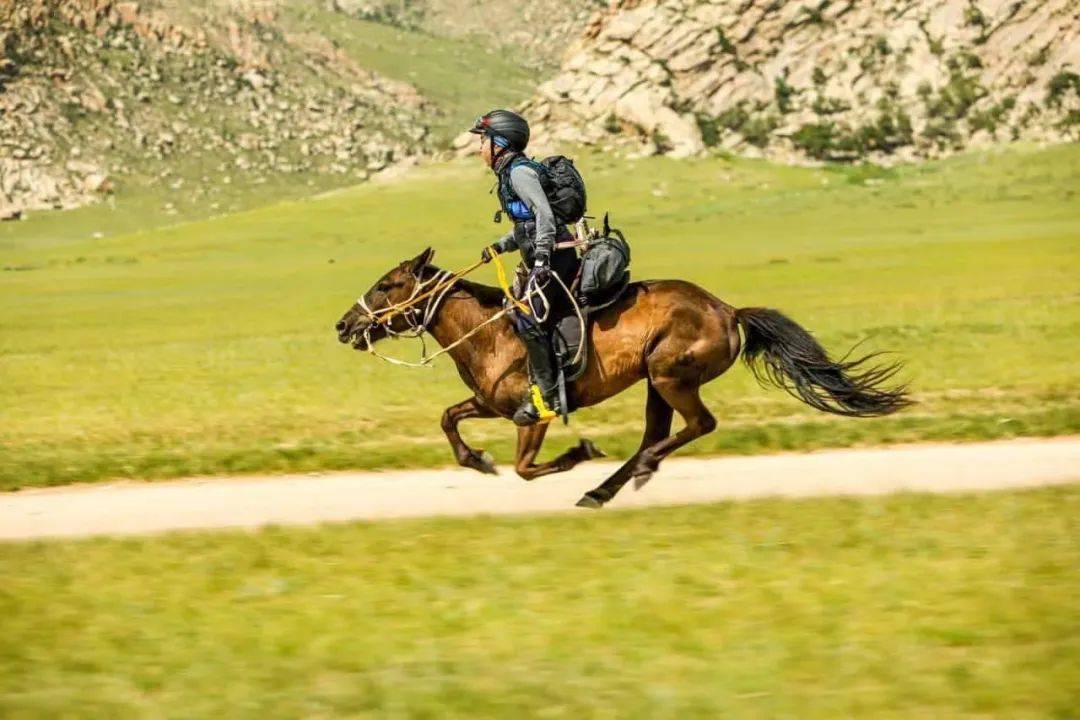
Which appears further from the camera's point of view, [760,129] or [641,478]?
[760,129]

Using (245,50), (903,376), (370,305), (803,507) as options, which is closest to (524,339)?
(370,305)

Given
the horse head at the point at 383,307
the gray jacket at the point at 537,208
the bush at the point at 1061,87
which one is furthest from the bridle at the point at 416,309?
the bush at the point at 1061,87

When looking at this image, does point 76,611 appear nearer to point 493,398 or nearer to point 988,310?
point 493,398

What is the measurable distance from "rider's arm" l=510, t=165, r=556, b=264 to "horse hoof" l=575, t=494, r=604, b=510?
210 cm

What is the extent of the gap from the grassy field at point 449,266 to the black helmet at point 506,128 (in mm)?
5034

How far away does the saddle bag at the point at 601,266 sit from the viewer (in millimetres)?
13023

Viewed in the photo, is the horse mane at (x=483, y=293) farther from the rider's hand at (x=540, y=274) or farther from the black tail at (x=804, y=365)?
the black tail at (x=804, y=365)

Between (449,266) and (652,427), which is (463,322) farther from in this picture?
(449,266)

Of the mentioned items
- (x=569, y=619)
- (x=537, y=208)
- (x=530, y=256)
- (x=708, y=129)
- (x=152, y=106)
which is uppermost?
(x=152, y=106)

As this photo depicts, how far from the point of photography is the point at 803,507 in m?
12.2

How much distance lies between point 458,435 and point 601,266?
216 centimetres

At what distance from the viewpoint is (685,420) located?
13.4 meters

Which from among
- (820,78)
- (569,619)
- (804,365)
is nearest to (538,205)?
(804,365)

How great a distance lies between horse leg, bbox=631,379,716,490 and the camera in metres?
13.3
